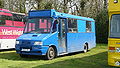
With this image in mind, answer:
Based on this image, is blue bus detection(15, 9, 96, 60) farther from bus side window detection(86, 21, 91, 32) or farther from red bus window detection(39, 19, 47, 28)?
bus side window detection(86, 21, 91, 32)

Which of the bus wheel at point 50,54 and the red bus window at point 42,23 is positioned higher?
the red bus window at point 42,23

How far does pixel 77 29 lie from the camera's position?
16172mm

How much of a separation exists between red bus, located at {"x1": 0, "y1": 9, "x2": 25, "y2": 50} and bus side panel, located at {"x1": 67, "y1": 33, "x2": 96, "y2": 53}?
18.1 feet

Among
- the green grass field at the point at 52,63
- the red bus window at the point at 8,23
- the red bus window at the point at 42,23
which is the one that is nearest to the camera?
the green grass field at the point at 52,63

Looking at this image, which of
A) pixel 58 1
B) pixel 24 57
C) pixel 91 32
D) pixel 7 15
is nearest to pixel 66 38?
pixel 24 57

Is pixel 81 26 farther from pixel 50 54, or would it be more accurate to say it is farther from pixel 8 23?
pixel 8 23

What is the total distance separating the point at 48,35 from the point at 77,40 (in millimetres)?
3836

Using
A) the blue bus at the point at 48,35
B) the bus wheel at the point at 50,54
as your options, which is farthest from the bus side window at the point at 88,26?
the bus wheel at the point at 50,54

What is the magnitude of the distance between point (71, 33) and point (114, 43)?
20.1 ft

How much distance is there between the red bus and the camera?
17297 mm

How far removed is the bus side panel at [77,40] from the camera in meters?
15.1

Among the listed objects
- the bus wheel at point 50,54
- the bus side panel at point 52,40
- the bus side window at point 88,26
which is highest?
the bus side window at point 88,26

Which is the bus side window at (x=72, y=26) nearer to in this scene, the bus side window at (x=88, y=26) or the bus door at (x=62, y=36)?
the bus door at (x=62, y=36)

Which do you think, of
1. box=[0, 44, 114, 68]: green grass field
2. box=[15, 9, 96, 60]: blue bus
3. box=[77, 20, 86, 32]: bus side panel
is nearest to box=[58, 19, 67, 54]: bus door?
box=[15, 9, 96, 60]: blue bus
